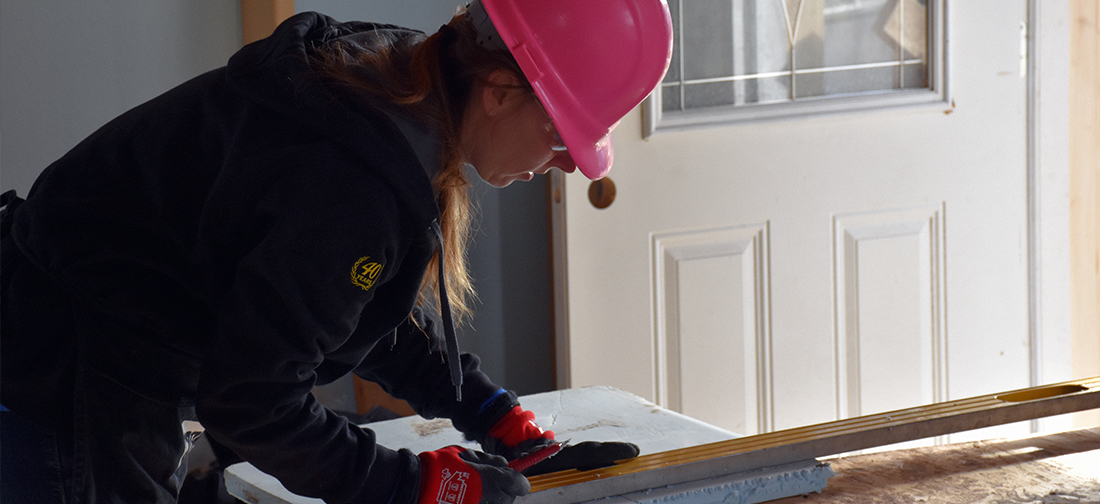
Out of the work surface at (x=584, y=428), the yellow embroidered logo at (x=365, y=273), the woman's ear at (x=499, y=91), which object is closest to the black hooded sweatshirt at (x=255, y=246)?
the yellow embroidered logo at (x=365, y=273)

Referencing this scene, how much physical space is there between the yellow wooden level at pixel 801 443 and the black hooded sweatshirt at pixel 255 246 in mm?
186

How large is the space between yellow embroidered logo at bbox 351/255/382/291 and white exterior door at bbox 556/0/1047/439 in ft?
3.23

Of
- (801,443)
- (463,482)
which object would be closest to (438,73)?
(463,482)

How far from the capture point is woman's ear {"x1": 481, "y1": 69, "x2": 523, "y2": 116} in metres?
0.83

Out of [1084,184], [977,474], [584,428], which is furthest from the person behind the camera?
[1084,184]

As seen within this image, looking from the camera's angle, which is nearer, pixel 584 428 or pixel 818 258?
pixel 584 428

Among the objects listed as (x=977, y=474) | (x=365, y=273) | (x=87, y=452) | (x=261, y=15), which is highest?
(x=261, y=15)

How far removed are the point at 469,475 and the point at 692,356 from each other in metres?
1.01

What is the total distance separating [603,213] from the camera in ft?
5.70

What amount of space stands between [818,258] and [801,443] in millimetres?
959

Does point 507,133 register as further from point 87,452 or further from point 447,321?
point 87,452

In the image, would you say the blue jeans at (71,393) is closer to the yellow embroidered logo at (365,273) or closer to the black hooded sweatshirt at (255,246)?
the black hooded sweatshirt at (255,246)

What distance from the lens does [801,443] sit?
1013 mm

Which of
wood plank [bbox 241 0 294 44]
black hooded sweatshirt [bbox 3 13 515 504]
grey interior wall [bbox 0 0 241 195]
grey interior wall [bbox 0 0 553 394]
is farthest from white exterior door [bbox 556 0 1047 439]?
black hooded sweatshirt [bbox 3 13 515 504]
